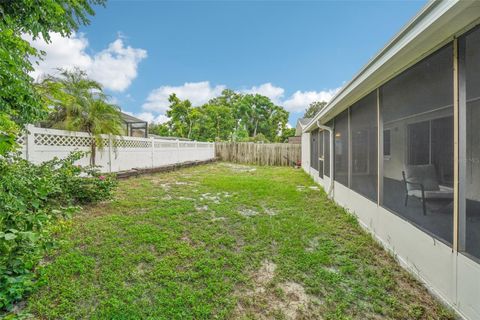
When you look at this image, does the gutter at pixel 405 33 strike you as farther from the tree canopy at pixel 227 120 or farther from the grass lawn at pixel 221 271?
the tree canopy at pixel 227 120

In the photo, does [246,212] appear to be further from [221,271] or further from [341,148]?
[341,148]

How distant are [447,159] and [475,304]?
41.9 inches

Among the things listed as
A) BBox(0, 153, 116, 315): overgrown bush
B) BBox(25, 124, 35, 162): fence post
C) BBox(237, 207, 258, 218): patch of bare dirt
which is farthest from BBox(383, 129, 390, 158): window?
BBox(25, 124, 35, 162): fence post

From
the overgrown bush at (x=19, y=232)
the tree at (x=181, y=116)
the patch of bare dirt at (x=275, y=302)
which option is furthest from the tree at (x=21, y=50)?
the tree at (x=181, y=116)

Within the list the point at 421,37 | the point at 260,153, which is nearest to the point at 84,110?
the point at 421,37

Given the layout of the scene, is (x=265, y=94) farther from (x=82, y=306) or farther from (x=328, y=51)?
(x=82, y=306)

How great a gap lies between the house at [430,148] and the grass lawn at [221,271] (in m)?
0.31

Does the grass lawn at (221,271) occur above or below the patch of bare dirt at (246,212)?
below

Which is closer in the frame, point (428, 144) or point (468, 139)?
point (468, 139)

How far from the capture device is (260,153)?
14.6m

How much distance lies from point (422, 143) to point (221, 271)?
2.47 m

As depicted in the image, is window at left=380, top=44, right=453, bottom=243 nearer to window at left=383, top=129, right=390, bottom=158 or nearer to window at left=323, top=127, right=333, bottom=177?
window at left=383, top=129, right=390, bottom=158

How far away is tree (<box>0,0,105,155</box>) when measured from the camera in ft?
5.82

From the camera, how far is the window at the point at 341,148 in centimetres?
443
